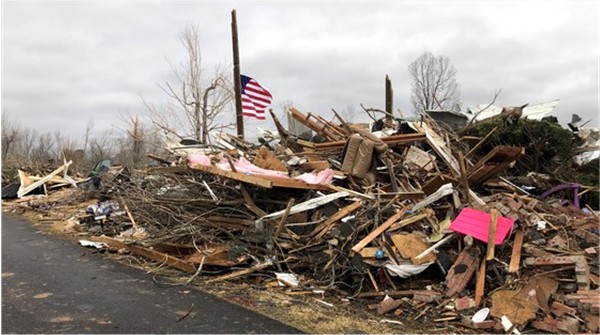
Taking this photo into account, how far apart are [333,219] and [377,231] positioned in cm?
83

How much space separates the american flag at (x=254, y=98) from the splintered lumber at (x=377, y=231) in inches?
353

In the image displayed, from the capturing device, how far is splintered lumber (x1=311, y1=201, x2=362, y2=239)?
6535mm

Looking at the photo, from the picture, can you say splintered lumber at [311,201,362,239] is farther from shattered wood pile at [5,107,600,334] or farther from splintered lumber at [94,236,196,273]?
splintered lumber at [94,236,196,273]

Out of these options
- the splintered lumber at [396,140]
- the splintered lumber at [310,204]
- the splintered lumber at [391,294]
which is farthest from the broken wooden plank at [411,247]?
the splintered lumber at [396,140]

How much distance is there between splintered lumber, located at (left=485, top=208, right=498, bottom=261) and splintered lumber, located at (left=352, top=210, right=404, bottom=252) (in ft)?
4.01

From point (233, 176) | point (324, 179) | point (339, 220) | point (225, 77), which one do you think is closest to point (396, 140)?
point (324, 179)

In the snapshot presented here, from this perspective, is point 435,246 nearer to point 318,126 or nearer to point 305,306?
point 305,306

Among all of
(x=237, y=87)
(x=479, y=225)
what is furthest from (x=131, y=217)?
(x=237, y=87)

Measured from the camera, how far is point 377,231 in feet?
19.6

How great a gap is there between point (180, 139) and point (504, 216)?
32.4ft

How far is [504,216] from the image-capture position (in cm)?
A: 581

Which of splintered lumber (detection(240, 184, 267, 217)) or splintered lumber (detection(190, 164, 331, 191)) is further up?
splintered lumber (detection(190, 164, 331, 191))

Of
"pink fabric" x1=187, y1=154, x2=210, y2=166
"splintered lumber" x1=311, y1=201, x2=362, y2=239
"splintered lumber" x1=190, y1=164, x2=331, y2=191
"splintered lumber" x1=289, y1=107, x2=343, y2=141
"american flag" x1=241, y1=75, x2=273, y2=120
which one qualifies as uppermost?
"american flag" x1=241, y1=75, x2=273, y2=120

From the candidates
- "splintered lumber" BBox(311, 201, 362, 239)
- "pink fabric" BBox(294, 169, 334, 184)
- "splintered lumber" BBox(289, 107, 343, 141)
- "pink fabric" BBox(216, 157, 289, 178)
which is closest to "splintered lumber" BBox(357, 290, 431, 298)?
"splintered lumber" BBox(311, 201, 362, 239)
